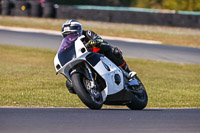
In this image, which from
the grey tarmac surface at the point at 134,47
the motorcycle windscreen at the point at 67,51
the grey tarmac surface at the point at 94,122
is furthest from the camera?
the grey tarmac surface at the point at 134,47

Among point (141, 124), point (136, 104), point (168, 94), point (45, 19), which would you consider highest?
point (141, 124)

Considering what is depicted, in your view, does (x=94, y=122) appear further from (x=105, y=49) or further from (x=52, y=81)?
(x=52, y=81)

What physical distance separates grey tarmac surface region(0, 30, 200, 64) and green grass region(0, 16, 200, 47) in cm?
302

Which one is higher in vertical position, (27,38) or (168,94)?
(168,94)

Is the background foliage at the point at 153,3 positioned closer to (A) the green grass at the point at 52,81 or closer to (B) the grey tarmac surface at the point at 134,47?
(B) the grey tarmac surface at the point at 134,47

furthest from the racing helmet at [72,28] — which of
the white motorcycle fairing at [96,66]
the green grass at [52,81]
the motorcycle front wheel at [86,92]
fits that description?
the green grass at [52,81]

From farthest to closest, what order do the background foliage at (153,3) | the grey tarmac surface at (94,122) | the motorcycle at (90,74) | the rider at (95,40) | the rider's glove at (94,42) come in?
the background foliage at (153,3) < the rider at (95,40) < the rider's glove at (94,42) < the motorcycle at (90,74) < the grey tarmac surface at (94,122)

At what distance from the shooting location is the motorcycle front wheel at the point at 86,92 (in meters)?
7.16

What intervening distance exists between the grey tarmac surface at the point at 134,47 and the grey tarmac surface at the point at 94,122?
1172cm

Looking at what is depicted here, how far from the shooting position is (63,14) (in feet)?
103

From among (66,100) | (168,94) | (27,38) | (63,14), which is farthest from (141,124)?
(63,14)

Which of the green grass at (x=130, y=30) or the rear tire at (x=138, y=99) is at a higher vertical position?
the rear tire at (x=138, y=99)

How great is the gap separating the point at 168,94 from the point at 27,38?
473 inches

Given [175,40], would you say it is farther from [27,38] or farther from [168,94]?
[168,94]
